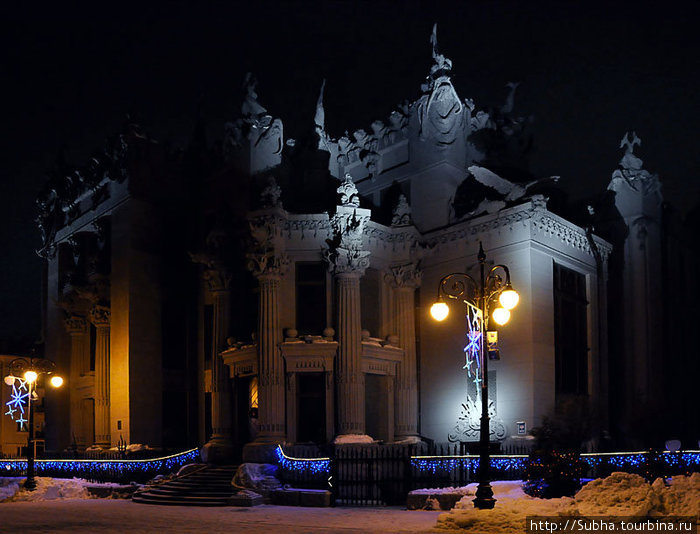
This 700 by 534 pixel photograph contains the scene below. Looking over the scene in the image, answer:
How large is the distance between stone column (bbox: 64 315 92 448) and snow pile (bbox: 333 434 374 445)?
62.7 feet

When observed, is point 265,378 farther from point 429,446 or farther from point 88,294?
point 88,294

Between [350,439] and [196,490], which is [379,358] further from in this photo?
[196,490]

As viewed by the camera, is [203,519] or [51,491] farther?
[51,491]

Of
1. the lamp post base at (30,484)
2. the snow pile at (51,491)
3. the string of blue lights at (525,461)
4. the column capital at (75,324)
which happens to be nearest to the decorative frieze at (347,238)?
the string of blue lights at (525,461)

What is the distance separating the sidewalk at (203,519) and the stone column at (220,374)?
649 centimetres

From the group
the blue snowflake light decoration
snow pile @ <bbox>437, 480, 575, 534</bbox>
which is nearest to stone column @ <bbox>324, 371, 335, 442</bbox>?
the blue snowflake light decoration

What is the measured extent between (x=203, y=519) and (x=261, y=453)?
8.62 metres

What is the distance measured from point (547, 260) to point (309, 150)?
1345 cm

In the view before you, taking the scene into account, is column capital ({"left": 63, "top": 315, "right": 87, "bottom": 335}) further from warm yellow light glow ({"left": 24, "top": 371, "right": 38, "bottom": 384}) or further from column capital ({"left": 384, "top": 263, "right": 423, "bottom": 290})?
column capital ({"left": 384, "top": 263, "right": 423, "bottom": 290})

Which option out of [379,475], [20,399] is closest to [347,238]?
[379,475]

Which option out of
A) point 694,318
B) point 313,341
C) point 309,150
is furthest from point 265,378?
point 694,318

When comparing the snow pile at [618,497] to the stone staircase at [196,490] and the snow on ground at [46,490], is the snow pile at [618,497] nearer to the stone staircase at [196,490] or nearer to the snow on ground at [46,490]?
the stone staircase at [196,490]

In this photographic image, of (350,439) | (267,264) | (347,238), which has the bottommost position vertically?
(350,439)

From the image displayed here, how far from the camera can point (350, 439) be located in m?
30.6
